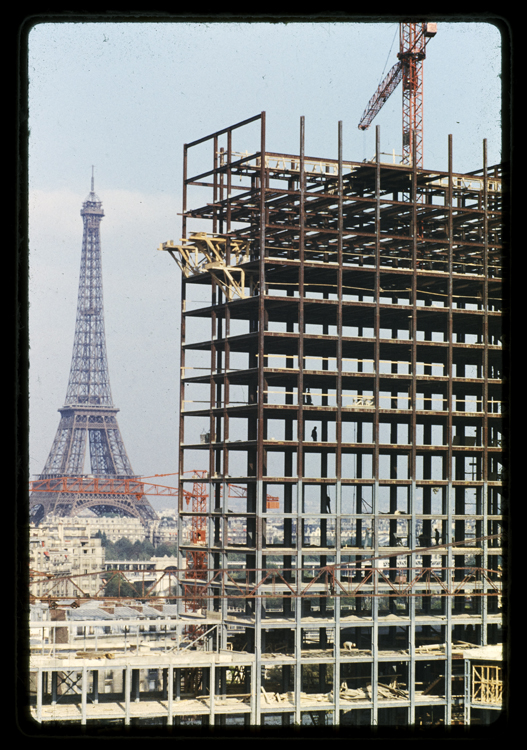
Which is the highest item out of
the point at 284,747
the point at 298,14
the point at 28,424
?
the point at 298,14

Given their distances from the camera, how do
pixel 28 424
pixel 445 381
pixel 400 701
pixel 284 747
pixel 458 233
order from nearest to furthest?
1. pixel 284 747
2. pixel 28 424
3. pixel 400 701
4. pixel 445 381
5. pixel 458 233

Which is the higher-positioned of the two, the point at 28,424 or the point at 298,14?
the point at 298,14

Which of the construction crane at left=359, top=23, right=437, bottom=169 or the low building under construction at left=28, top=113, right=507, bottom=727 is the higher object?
the construction crane at left=359, top=23, right=437, bottom=169

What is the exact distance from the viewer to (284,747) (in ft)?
35.3

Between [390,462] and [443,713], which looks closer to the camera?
[443,713]

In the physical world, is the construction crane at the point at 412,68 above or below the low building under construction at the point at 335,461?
above

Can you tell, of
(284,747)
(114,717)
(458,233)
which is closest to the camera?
(284,747)

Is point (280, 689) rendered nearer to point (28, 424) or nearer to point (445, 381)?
point (445, 381)

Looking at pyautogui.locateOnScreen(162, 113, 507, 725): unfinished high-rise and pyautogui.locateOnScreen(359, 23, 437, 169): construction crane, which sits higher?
pyautogui.locateOnScreen(359, 23, 437, 169): construction crane

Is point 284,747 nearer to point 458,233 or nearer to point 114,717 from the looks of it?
point 114,717

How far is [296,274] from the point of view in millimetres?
61969

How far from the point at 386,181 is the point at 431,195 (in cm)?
389

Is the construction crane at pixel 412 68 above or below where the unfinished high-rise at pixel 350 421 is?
above

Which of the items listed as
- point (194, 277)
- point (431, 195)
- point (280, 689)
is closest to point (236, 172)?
point (194, 277)
